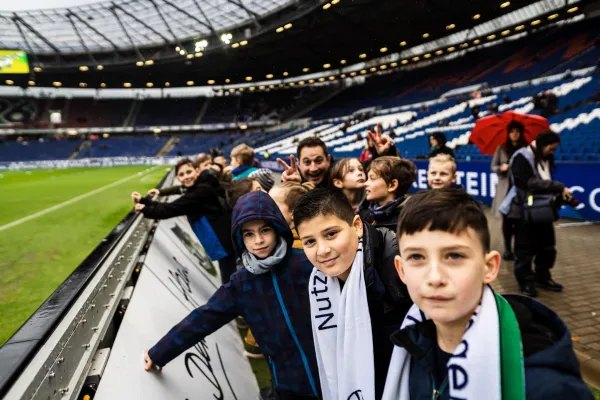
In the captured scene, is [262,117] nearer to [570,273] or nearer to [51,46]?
[51,46]

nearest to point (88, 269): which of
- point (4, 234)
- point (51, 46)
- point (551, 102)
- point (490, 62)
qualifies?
point (4, 234)

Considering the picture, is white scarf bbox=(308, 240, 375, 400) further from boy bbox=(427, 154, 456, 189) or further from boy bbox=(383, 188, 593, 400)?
boy bbox=(427, 154, 456, 189)

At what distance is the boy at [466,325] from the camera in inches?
36.2

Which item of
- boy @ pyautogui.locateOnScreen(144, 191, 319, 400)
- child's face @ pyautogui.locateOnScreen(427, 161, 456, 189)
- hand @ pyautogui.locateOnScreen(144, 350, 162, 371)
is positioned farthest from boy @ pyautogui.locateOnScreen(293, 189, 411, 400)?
child's face @ pyautogui.locateOnScreen(427, 161, 456, 189)

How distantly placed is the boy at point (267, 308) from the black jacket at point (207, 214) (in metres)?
1.84

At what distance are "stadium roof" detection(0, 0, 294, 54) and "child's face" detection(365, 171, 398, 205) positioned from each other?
23.4 meters

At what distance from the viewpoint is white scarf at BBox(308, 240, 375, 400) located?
153 centimetres

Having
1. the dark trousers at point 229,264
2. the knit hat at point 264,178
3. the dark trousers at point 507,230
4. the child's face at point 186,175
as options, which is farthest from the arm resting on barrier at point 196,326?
the dark trousers at point 507,230

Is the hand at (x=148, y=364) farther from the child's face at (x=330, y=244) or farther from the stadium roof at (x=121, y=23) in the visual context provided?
the stadium roof at (x=121, y=23)

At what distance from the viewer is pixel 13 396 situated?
1157 mm

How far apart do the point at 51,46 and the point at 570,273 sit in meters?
41.5

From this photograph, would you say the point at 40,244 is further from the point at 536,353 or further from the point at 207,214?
the point at 536,353

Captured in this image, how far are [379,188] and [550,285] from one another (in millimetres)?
2992

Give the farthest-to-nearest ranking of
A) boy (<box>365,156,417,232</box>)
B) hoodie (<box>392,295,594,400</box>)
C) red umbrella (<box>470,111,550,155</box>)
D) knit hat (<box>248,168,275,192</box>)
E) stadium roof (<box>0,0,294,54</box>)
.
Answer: stadium roof (<box>0,0,294,54</box>) < red umbrella (<box>470,111,550,155</box>) < knit hat (<box>248,168,275,192</box>) < boy (<box>365,156,417,232</box>) < hoodie (<box>392,295,594,400</box>)
